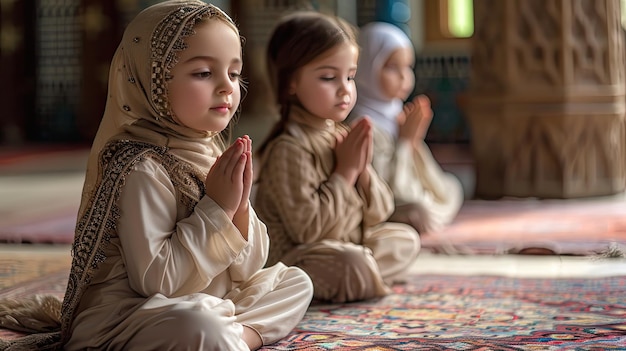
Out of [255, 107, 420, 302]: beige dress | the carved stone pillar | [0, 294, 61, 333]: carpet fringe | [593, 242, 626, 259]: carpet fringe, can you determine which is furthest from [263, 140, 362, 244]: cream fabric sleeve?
the carved stone pillar

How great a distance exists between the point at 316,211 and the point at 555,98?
2.73m

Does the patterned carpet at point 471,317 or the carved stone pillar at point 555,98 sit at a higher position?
the carved stone pillar at point 555,98

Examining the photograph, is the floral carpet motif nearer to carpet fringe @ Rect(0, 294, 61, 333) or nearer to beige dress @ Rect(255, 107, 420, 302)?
beige dress @ Rect(255, 107, 420, 302)

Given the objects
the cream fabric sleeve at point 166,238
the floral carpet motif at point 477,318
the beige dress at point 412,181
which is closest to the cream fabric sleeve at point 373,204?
the floral carpet motif at point 477,318

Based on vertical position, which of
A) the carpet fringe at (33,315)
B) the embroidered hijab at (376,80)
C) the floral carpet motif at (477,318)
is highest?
the embroidered hijab at (376,80)

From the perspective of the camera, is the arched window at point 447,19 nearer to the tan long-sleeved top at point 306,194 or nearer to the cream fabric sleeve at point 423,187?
the cream fabric sleeve at point 423,187

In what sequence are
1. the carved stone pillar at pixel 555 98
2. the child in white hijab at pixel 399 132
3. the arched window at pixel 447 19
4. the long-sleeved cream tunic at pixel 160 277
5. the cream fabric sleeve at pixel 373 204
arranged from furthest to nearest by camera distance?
the arched window at pixel 447 19 < the carved stone pillar at pixel 555 98 < the child in white hijab at pixel 399 132 < the cream fabric sleeve at pixel 373 204 < the long-sleeved cream tunic at pixel 160 277

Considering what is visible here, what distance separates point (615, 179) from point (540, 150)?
0.45m

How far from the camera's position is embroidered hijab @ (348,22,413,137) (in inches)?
164

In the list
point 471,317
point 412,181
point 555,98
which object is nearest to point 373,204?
point 471,317

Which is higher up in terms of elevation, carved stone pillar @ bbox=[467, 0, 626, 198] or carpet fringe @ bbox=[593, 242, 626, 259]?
carved stone pillar @ bbox=[467, 0, 626, 198]

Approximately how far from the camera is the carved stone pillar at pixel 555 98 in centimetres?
500

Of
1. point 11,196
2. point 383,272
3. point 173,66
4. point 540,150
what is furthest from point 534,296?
point 11,196

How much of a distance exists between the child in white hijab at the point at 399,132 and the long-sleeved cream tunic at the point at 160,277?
6.31 ft
